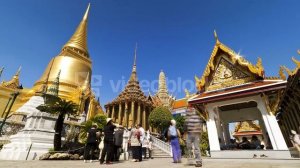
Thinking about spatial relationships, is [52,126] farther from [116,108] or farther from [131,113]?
[116,108]

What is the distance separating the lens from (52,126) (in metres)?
10.8

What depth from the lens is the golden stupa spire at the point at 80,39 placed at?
117ft

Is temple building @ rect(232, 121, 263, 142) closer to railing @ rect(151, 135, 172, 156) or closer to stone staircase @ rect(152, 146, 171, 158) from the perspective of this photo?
railing @ rect(151, 135, 172, 156)

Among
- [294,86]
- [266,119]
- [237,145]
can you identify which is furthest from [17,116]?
[294,86]

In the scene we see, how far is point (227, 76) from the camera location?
33.9ft

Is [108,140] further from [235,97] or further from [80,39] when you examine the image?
[80,39]

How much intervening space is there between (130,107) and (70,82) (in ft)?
34.6

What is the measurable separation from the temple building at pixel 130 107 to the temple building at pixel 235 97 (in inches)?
814

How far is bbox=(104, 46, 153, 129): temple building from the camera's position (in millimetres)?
30789

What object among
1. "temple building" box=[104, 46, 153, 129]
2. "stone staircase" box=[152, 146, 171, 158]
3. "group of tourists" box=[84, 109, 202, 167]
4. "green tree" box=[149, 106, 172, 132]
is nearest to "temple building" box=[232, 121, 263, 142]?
"green tree" box=[149, 106, 172, 132]

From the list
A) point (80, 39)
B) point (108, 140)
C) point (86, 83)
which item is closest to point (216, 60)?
point (108, 140)

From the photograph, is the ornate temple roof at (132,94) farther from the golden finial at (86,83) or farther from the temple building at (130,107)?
the golden finial at (86,83)

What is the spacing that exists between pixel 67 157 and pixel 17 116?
39.5ft

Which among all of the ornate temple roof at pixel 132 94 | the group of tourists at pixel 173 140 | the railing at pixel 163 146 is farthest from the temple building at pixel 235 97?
the ornate temple roof at pixel 132 94
